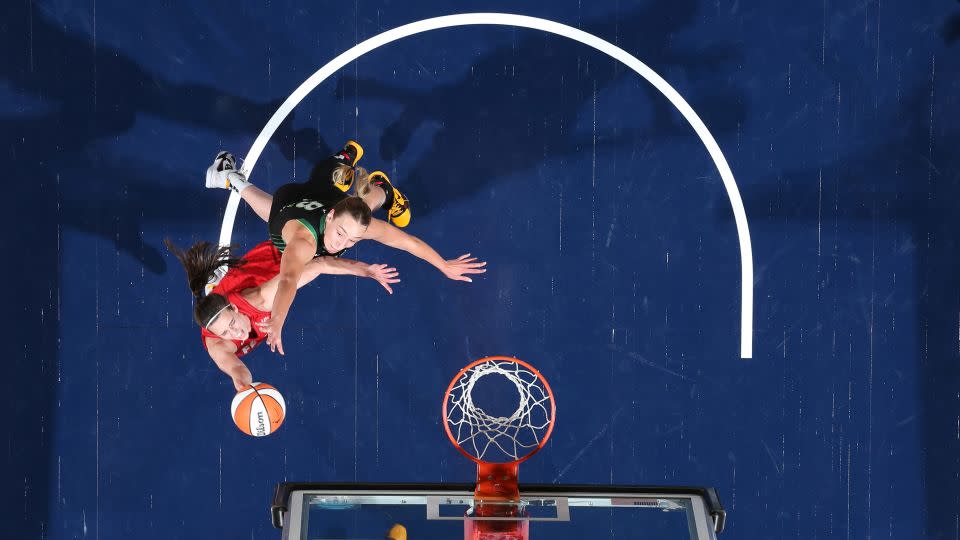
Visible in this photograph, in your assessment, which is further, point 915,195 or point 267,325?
point 915,195

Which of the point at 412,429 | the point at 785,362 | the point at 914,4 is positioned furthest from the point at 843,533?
the point at 914,4

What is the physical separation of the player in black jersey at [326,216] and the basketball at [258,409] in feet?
1.13

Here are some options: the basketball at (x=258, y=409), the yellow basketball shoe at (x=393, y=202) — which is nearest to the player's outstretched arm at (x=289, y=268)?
the basketball at (x=258, y=409)

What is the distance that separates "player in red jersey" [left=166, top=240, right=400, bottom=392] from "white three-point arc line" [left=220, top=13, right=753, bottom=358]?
0.82 metres

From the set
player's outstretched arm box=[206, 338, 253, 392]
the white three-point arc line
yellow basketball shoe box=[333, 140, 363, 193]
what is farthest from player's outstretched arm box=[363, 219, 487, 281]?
player's outstretched arm box=[206, 338, 253, 392]

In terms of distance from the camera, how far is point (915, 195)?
7488mm

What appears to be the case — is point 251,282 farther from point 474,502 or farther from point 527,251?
point 474,502

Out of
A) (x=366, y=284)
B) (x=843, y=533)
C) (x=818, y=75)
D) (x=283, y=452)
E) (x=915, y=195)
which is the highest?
(x=818, y=75)

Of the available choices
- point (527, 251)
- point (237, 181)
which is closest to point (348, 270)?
point (237, 181)

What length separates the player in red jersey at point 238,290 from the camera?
6734mm

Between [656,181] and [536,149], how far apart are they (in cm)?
96

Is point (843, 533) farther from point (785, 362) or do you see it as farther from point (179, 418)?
point (179, 418)

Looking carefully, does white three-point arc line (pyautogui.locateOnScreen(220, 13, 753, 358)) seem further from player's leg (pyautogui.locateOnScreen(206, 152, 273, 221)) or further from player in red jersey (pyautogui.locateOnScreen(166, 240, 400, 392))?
player in red jersey (pyautogui.locateOnScreen(166, 240, 400, 392))

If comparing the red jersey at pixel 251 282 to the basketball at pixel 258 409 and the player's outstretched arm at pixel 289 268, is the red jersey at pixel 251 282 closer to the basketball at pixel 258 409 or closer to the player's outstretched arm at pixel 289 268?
the player's outstretched arm at pixel 289 268
